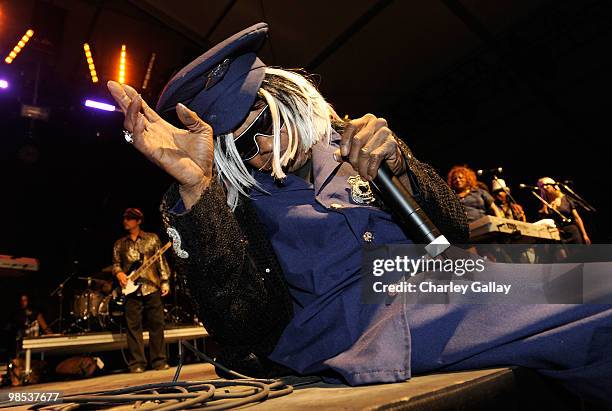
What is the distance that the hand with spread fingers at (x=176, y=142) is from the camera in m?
1.19

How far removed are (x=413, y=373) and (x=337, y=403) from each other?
18.1 inches

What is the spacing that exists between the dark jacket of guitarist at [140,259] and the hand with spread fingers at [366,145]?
227 inches

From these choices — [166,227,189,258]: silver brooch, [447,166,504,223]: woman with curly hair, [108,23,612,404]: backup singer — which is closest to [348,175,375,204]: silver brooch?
[108,23,612,404]: backup singer

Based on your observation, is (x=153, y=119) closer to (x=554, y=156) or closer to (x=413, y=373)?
(x=413, y=373)

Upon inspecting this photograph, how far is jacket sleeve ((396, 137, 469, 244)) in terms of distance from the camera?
4.21 feet

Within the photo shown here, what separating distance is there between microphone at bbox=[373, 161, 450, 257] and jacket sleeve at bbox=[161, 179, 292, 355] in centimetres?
43

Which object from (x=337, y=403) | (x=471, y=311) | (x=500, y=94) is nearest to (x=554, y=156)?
(x=500, y=94)

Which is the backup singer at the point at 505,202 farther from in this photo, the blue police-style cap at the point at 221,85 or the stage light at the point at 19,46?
the stage light at the point at 19,46

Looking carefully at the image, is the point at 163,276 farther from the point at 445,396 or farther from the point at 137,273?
the point at 445,396

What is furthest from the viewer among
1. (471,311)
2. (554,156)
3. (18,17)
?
(554,156)

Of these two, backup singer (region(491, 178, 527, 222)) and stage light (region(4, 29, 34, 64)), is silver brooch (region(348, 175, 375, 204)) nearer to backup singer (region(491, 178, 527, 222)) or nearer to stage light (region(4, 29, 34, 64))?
backup singer (region(491, 178, 527, 222))

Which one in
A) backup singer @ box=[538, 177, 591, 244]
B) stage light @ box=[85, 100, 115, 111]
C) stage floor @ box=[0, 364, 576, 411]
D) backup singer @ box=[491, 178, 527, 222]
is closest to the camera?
stage floor @ box=[0, 364, 576, 411]

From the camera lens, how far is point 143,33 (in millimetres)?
6801

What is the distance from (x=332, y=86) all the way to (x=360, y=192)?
22.2 ft
